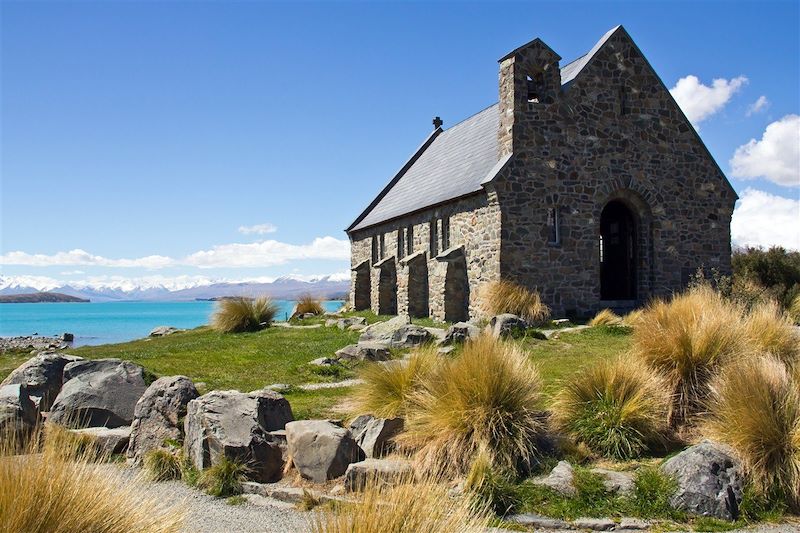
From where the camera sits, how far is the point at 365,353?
14164 millimetres

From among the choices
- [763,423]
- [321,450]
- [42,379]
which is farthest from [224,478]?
[763,423]

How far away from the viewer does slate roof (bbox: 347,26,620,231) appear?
21.6 metres

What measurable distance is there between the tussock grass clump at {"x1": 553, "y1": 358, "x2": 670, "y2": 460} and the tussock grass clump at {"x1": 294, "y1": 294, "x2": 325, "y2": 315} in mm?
22671

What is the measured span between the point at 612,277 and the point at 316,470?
19.0m

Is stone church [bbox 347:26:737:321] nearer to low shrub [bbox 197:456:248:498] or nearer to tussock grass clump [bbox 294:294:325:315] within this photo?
tussock grass clump [bbox 294:294:325:315]

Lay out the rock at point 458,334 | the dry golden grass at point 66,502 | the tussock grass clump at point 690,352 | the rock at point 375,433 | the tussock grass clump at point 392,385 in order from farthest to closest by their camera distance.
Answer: the rock at point 458,334, the tussock grass clump at point 392,385, the tussock grass clump at point 690,352, the rock at point 375,433, the dry golden grass at point 66,502

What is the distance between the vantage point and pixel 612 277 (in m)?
24.1

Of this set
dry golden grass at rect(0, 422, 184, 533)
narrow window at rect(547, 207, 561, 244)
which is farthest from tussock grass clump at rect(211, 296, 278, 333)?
dry golden grass at rect(0, 422, 184, 533)

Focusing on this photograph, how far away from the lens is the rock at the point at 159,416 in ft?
27.3

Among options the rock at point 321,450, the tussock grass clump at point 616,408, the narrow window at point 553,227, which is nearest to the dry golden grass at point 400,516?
the rock at point 321,450

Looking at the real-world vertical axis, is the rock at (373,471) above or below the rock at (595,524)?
above

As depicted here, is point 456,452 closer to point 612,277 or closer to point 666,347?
point 666,347

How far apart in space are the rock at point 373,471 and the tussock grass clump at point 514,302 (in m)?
12.1

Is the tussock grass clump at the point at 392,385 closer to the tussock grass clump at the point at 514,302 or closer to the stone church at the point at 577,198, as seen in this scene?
the tussock grass clump at the point at 514,302
